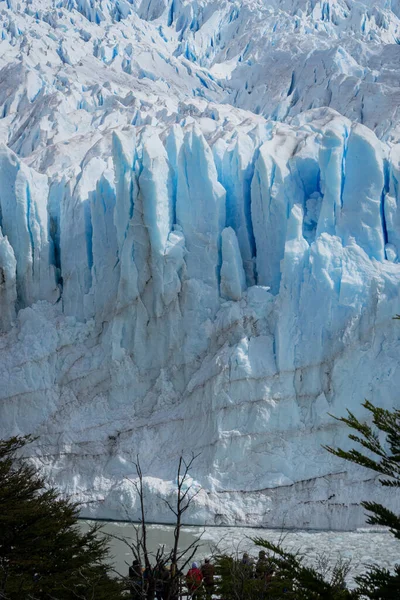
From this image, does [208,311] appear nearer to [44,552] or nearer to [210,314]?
[210,314]

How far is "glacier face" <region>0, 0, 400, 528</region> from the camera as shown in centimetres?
1348

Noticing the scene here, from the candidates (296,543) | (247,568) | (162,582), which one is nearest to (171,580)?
(162,582)

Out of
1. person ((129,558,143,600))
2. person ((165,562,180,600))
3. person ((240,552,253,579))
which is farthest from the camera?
person ((240,552,253,579))

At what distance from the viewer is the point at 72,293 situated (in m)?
16.7

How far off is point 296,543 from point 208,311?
5275 mm

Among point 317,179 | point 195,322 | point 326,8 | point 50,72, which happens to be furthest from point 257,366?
point 326,8

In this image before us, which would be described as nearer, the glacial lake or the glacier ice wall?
the glacial lake

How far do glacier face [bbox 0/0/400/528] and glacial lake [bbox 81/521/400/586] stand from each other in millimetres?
438

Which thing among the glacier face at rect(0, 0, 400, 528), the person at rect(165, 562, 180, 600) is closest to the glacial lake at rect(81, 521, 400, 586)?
the glacier face at rect(0, 0, 400, 528)

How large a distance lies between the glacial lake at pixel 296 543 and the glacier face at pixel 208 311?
44cm

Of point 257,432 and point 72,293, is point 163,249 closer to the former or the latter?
point 72,293

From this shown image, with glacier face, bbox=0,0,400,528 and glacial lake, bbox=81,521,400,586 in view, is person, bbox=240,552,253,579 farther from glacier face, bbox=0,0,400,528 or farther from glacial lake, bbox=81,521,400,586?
glacier face, bbox=0,0,400,528

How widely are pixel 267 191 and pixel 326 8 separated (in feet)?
92.0

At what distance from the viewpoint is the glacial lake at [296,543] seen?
10.9 meters
